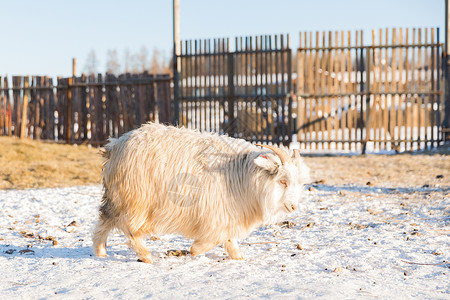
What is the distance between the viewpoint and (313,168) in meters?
10.9

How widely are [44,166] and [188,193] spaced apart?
7.13 m

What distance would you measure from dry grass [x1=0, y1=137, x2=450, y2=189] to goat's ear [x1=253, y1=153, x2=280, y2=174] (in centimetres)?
465

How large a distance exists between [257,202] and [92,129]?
12.0 metres

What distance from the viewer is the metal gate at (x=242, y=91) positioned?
Answer: 13.6 metres

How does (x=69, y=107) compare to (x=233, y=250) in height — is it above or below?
above

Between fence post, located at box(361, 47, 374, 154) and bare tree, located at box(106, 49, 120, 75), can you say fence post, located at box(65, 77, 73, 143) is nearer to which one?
fence post, located at box(361, 47, 374, 154)

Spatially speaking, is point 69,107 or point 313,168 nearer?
point 313,168

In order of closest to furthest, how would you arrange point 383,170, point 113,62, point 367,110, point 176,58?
point 383,170 → point 367,110 → point 176,58 → point 113,62

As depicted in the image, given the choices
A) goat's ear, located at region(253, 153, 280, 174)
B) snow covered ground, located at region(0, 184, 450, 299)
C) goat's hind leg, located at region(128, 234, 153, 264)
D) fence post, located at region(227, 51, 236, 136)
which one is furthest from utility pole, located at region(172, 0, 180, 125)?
goat's ear, located at region(253, 153, 280, 174)

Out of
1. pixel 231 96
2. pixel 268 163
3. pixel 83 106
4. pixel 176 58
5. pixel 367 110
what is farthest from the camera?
pixel 83 106

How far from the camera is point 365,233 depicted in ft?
17.7

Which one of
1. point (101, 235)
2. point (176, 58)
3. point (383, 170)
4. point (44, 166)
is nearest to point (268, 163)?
point (101, 235)

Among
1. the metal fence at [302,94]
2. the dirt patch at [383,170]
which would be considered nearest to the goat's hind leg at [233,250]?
the dirt patch at [383,170]

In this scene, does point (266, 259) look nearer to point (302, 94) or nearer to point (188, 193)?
point (188, 193)
